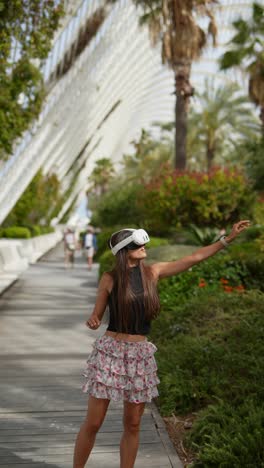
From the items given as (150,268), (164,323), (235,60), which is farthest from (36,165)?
(150,268)

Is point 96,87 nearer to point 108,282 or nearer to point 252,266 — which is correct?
point 252,266

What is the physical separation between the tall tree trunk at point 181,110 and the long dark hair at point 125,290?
20820mm

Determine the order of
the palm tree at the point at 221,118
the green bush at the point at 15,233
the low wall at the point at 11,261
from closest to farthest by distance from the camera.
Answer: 1. the low wall at the point at 11,261
2. the green bush at the point at 15,233
3. the palm tree at the point at 221,118

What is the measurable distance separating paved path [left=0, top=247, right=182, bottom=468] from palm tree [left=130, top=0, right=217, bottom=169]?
12.6 m

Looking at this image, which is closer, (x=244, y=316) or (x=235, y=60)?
(x=244, y=316)

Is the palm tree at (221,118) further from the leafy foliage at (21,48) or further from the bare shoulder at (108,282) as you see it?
the bare shoulder at (108,282)

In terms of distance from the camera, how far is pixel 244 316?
27.2 feet

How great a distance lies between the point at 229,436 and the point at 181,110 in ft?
68.3

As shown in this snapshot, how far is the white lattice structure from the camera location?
28.7 m

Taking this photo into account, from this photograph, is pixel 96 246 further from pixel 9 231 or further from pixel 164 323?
pixel 164 323

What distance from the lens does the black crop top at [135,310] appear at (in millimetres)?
4176

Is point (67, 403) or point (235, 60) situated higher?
point (235, 60)

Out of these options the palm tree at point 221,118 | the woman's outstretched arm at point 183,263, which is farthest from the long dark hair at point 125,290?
the palm tree at point 221,118

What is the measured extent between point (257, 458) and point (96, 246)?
26.6 meters
